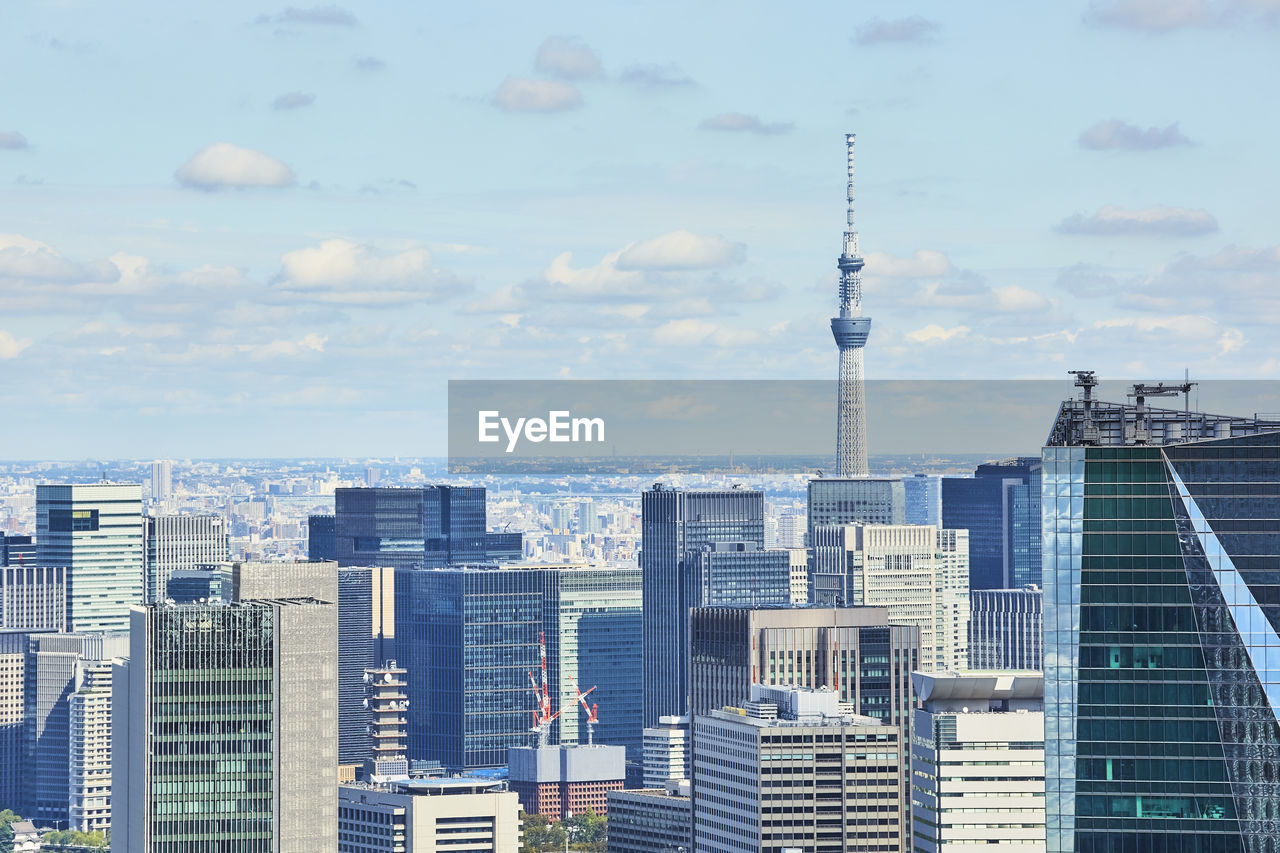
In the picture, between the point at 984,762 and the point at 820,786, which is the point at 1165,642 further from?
the point at 820,786

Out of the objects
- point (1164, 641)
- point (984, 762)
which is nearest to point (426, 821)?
point (984, 762)

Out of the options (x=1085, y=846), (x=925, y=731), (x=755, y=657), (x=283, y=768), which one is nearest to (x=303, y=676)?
(x=283, y=768)

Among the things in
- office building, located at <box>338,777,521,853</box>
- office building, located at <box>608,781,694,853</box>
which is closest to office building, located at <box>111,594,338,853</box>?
office building, located at <box>338,777,521,853</box>

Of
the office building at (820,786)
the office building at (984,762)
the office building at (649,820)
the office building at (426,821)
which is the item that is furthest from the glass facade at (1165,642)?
the office building at (426,821)

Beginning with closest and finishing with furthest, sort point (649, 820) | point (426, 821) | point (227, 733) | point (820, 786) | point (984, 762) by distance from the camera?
1. point (227, 733)
2. point (984, 762)
3. point (820, 786)
4. point (426, 821)
5. point (649, 820)

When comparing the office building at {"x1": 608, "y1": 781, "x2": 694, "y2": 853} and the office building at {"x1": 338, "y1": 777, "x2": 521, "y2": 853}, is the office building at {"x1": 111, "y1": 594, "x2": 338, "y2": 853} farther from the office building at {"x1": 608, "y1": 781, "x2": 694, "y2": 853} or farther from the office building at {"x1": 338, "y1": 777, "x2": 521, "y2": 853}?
the office building at {"x1": 608, "y1": 781, "x2": 694, "y2": 853}

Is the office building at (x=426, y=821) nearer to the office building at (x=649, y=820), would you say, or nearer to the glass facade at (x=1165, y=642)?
the office building at (x=649, y=820)
